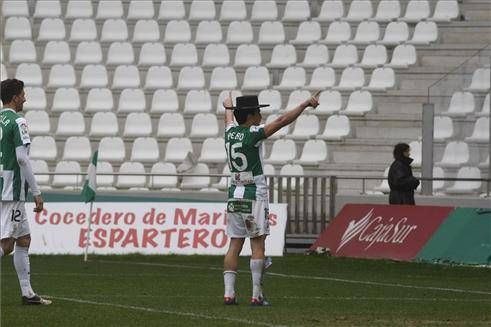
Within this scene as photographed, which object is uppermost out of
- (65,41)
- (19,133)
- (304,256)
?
(65,41)

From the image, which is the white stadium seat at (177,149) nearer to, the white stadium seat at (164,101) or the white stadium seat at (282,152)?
the white stadium seat at (164,101)

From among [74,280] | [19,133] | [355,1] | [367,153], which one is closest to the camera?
[19,133]

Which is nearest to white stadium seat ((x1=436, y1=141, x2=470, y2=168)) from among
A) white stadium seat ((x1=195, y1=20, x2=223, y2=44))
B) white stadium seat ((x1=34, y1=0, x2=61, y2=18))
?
white stadium seat ((x1=195, y1=20, x2=223, y2=44))

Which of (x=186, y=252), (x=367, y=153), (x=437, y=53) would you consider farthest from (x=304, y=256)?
(x=437, y=53)

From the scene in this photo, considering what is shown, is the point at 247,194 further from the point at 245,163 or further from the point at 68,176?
the point at 68,176

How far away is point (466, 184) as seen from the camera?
24766 mm

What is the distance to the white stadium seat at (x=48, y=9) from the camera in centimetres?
3516

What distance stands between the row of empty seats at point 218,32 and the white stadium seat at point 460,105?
5259 mm

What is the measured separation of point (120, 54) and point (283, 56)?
12.7 ft

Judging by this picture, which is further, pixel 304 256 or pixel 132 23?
pixel 132 23

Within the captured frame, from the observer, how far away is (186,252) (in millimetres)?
25141

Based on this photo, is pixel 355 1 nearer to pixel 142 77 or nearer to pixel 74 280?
pixel 142 77

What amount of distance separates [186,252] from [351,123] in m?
6.70

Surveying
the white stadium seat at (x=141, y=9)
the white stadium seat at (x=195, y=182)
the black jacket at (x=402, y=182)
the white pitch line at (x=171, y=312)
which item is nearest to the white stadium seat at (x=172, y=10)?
the white stadium seat at (x=141, y=9)
